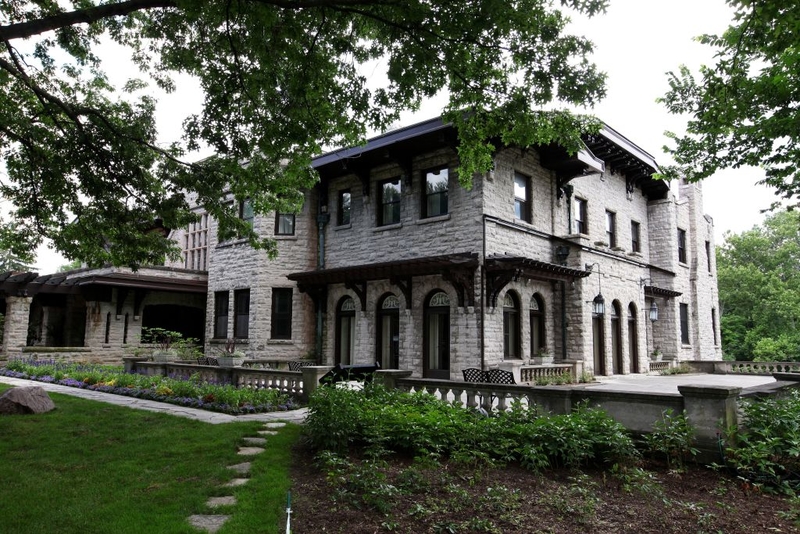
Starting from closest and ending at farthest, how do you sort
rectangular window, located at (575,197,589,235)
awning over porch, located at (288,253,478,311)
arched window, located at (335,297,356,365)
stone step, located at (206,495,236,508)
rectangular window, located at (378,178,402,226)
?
stone step, located at (206,495,236,508), awning over porch, located at (288,253,478,311), rectangular window, located at (378,178,402,226), arched window, located at (335,297,356,365), rectangular window, located at (575,197,589,235)

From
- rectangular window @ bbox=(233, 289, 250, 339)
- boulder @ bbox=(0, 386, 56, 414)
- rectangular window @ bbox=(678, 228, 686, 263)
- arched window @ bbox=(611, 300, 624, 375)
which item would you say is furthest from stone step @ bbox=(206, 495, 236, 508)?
rectangular window @ bbox=(678, 228, 686, 263)

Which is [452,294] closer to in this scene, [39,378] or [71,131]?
[71,131]

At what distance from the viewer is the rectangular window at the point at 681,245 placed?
82.3 feet

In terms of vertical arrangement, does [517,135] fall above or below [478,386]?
above

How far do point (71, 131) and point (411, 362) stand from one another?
9919 mm

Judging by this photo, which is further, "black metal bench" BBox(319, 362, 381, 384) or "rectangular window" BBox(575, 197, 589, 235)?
"rectangular window" BBox(575, 197, 589, 235)

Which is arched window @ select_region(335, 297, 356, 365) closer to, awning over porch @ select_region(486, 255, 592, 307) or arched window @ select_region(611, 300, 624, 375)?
awning over porch @ select_region(486, 255, 592, 307)

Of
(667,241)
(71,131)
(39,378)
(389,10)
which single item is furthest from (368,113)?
(667,241)

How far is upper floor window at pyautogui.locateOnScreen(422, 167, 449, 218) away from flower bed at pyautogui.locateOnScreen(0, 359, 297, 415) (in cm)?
728

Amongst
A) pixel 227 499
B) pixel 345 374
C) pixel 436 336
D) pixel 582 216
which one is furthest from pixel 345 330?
pixel 227 499

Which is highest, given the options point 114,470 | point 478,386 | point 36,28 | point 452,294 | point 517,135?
point 36,28

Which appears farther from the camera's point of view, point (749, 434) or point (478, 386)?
point (478, 386)

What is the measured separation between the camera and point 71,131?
385 inches

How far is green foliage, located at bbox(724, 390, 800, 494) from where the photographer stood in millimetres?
5629
